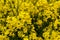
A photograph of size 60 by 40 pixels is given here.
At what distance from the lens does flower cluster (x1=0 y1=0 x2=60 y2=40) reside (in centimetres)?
207

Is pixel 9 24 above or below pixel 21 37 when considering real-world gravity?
above

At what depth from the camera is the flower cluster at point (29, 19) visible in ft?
6.78

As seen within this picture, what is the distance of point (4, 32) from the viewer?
2102 mm

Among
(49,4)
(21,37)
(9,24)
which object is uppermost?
(49,4)

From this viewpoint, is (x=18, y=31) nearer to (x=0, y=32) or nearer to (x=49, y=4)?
(x=0, y=32)

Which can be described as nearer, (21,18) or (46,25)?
(21,18)

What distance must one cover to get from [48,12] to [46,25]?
170 mm

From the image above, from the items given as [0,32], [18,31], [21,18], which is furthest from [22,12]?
[0,32]

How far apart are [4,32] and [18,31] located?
5.5 inches

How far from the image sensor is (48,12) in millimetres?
2145

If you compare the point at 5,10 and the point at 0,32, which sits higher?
the point at 5,10

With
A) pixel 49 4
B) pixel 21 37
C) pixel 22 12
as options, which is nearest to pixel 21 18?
pixel 22 12

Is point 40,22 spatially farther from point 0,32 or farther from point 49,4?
point 0,32

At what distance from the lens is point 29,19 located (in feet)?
6.84
